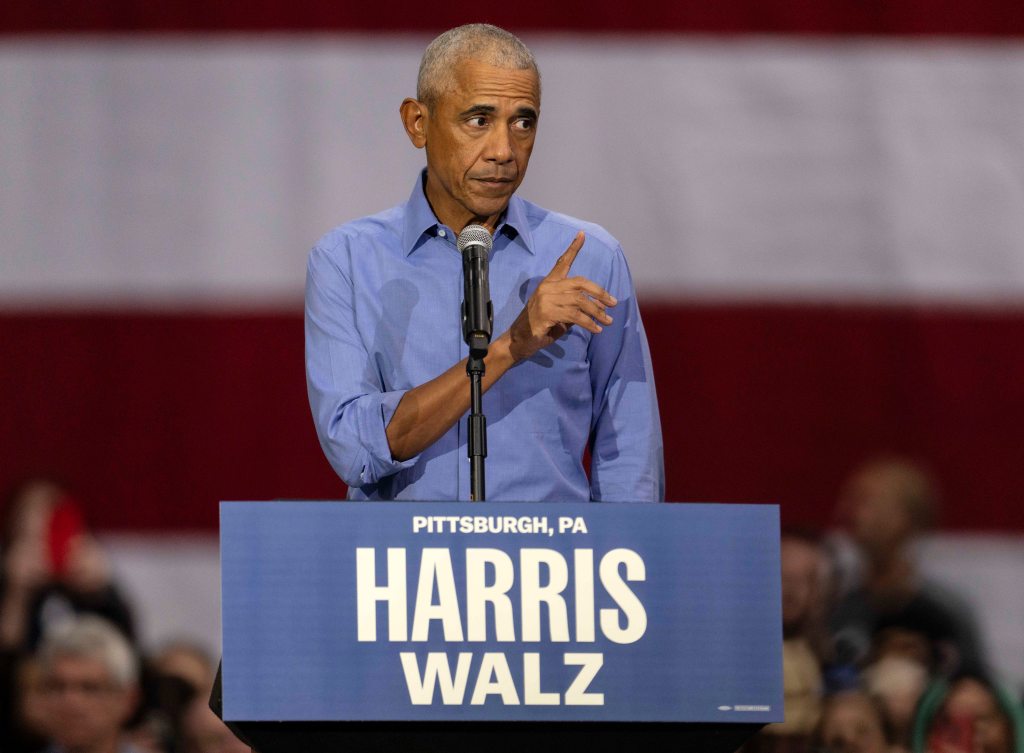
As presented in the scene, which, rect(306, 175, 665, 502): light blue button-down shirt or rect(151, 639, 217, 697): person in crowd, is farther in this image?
rect(151, 639, 217, 697): person in crowd

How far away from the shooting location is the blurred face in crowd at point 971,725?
3.39 metres

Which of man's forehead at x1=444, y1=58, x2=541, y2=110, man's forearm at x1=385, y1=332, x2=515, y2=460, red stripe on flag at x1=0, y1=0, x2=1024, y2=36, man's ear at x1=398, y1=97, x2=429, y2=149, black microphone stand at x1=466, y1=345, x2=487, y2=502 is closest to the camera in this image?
black microphone stand at x1=466, y1=345, x2=487, y2=502

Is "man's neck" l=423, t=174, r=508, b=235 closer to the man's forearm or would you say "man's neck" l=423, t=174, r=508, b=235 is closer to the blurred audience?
the man's forearm

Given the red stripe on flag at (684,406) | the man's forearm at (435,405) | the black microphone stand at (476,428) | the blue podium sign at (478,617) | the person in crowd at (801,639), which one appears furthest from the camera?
the red stripe on flag at (684,406)

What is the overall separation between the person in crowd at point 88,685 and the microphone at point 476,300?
80.8 inches

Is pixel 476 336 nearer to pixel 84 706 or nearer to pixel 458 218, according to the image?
pixel 458 218

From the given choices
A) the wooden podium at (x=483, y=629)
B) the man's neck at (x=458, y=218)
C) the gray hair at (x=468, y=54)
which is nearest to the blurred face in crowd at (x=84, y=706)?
the man's neck at (x=458, y=218)

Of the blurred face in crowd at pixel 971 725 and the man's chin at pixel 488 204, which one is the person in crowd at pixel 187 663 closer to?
the blurred face in crowd at pixel 971 725

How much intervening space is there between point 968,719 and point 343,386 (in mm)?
2060

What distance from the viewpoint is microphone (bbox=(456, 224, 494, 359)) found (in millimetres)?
1685

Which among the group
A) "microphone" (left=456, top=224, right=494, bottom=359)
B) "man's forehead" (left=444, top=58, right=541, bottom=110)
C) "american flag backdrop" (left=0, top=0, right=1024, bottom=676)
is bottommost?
"microphone" (left=456, top=224, right=494, bottom=359)

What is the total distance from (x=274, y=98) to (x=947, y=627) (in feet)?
6.76

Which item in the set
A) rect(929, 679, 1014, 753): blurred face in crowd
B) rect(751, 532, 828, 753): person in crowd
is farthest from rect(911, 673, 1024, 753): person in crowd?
rect(751, 532, 828, 753): person in crowd

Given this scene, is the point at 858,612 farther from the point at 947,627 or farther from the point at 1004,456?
the point at 1004,456
